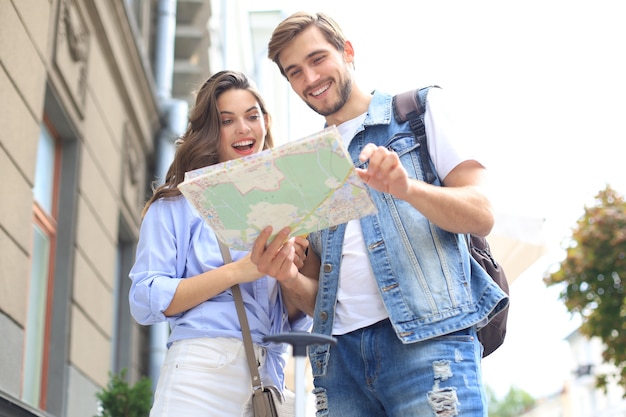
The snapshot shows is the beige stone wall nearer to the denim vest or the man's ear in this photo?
the denim vest

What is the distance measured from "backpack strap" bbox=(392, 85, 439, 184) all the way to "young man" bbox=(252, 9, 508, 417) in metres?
0.02

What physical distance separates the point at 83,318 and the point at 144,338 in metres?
3.66

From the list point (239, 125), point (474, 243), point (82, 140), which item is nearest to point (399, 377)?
point (474, 243)

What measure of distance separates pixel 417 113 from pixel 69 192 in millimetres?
4738

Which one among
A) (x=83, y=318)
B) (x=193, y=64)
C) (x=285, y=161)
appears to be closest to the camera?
(x=285, y=161)

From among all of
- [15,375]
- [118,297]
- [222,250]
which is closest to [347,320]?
[222,250]

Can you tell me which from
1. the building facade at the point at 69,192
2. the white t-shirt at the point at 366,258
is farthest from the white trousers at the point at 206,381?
the building facade at the point at 69,192

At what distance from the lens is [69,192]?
6.89 metres

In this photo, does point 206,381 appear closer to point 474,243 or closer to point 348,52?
point 474,243

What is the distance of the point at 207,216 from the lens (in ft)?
7.76

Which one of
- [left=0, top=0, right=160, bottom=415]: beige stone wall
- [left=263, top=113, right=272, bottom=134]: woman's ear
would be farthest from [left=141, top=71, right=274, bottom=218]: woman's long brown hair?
[left=0, top=0, right=160, bottom=415]: beige stone wall

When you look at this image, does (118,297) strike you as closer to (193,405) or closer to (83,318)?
(83,318)

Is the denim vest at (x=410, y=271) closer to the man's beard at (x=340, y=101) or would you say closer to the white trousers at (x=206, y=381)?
the man's beard at (x=340, y=101)

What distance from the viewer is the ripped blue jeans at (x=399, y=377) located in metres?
2.39
